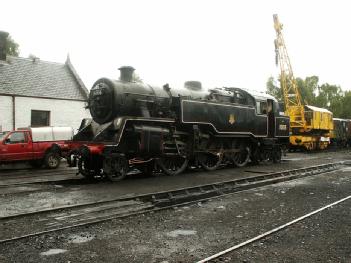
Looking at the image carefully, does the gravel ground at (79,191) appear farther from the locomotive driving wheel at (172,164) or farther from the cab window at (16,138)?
the cab window at (16,138)

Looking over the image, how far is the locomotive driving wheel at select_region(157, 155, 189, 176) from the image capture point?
12422 millimetres

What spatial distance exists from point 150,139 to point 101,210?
14.6 ft

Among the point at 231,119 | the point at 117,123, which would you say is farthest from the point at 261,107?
the point at 117,123

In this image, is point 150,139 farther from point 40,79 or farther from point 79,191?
point 40,79

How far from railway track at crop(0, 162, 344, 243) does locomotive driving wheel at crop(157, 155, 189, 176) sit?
254cm

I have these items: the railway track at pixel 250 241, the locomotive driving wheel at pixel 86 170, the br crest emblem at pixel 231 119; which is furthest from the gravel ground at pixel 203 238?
the br crest emblem at pixel 231 119

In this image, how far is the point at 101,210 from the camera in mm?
7109

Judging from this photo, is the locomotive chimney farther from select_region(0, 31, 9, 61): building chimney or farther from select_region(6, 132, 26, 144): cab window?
select_region(0, 31, 9, 61): building chimney

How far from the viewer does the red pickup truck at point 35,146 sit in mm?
14625

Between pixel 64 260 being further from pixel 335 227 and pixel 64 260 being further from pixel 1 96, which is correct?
pixel 1 96

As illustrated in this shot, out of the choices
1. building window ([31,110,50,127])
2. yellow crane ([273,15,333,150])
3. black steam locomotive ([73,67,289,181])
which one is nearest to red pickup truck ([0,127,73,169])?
black steam locomotive ([73,67,289,181])

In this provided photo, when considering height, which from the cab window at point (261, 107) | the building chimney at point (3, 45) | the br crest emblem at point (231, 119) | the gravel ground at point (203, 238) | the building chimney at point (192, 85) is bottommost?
the gravel ground at point (203, 238)

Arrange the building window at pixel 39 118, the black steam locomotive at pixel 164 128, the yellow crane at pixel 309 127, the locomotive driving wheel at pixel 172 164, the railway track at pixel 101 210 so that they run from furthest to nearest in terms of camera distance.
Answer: the yellow crane at pixel 309 127, the building window at pixel 39 118, the locomotive driving wheel at pixel 172 164, the black steam locomotive at pixel 164 128, the railway track at pixel 101 210

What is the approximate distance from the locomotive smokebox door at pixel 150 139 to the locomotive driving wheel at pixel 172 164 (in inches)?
31.2
